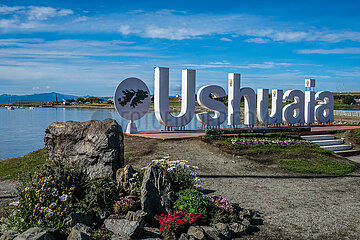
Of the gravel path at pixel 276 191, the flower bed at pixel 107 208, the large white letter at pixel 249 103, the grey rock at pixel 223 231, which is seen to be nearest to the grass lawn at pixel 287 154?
the gravel path at pixel 276 191

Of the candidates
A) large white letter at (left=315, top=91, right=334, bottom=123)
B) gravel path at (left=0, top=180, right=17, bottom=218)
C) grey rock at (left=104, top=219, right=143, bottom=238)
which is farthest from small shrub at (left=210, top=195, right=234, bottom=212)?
large white letter at (left=315, top=91, right=334, bottom=123)

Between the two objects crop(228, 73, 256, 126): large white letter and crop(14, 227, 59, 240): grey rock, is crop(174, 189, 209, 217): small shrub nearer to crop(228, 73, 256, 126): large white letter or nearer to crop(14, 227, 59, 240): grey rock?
crop(14, 227, 59, 240): grey rock

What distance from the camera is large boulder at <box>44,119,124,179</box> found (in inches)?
335

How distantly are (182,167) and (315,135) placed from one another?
49.4ft

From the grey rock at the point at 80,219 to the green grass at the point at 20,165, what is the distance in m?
7.34

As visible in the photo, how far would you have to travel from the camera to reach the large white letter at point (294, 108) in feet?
79.1

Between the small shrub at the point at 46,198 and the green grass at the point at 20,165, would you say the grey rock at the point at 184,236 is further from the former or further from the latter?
the green grass at the point at 20,165

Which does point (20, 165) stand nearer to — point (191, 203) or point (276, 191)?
point (191, 203)

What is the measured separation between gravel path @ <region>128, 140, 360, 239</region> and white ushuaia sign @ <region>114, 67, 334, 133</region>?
164 inches

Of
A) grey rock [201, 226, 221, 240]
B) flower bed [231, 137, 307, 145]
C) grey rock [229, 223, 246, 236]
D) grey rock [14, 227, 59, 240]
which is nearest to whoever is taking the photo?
grey rock [14, 227, 59, 240]

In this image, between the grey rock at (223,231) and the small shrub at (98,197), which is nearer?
the grey rock at (223,231)

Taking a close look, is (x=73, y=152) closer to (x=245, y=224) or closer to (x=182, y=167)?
(x=182, y=167)

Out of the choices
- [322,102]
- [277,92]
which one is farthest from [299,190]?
[322,102]

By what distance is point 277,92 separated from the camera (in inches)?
923
